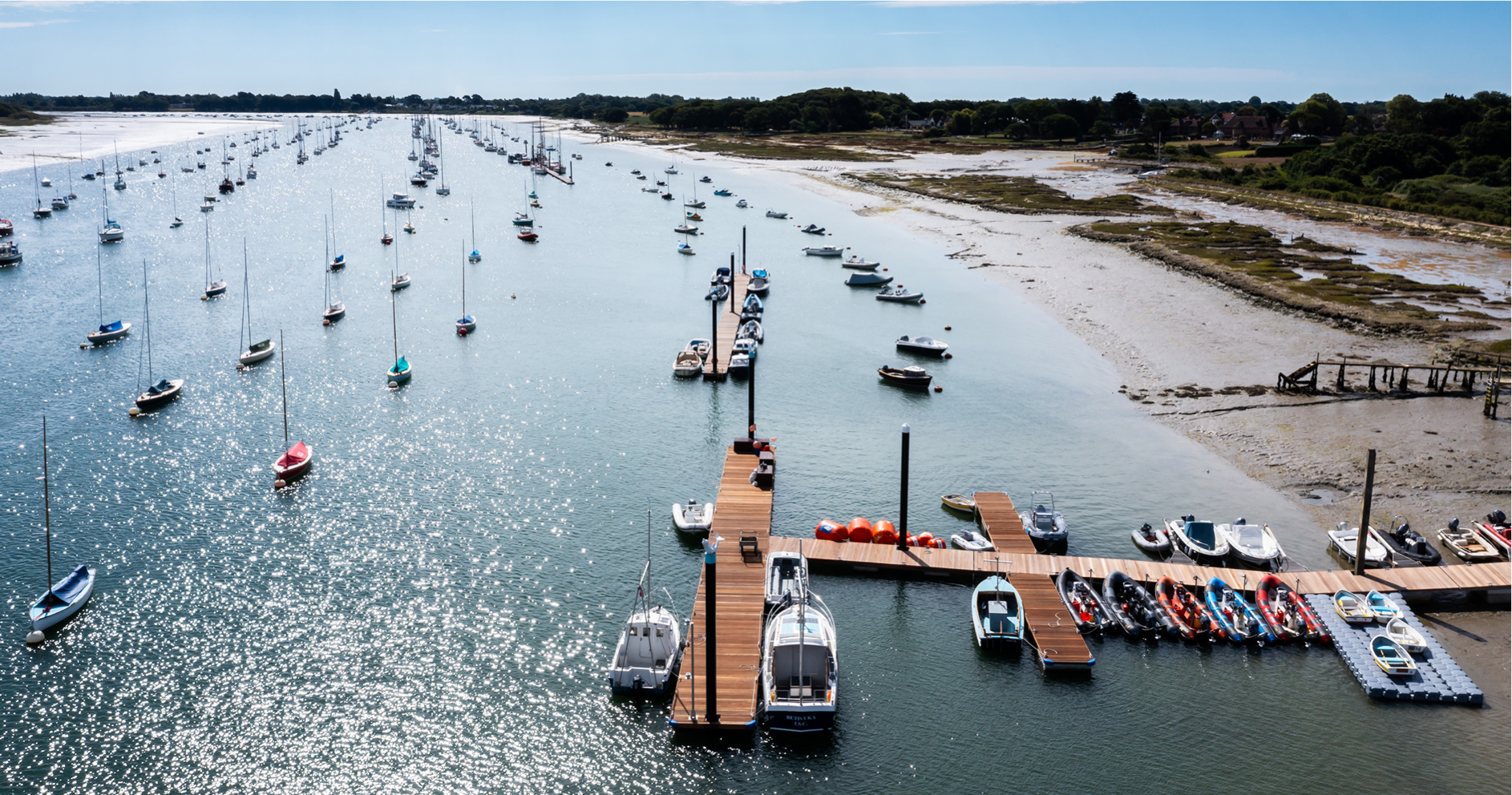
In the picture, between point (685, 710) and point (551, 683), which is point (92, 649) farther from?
point (685, 710)

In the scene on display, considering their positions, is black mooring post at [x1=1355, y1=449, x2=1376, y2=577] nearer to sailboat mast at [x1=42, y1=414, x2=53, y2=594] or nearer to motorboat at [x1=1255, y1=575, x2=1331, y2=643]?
motorboat at [x1=1255, y1=575, x2=1331, y2=643]

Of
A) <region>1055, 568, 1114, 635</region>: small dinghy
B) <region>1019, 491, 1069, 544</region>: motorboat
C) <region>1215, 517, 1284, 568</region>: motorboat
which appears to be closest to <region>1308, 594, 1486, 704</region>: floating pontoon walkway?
<region>1215, 517, 1284, 568</region>: motorboat

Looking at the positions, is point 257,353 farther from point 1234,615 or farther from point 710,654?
point 1234,615

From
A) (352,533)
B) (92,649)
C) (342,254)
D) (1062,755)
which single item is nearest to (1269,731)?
(1062,755)

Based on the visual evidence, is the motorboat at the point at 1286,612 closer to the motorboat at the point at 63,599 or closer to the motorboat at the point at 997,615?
the motorboat at the point at 997,615

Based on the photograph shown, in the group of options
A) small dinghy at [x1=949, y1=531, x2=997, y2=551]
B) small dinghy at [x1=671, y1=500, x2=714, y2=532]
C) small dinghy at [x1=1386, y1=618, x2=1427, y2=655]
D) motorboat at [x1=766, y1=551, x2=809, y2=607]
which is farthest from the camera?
small dinghy at [x1=671, y1=500, x2=714, y2=532]

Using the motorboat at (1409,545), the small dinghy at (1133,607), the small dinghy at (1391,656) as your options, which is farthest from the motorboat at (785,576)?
the motorboat at (1409,545)
